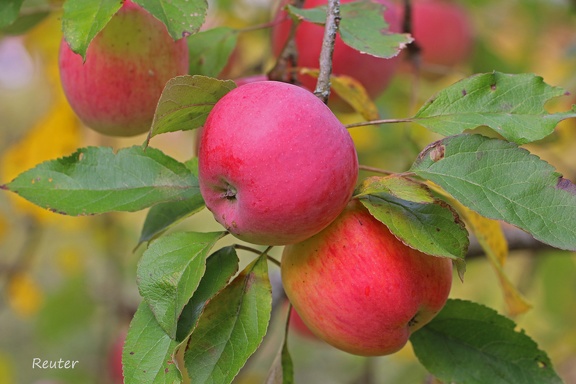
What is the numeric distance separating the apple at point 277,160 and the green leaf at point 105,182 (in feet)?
0.39

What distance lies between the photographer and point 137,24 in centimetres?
80

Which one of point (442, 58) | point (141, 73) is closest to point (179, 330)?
point (141, 73)

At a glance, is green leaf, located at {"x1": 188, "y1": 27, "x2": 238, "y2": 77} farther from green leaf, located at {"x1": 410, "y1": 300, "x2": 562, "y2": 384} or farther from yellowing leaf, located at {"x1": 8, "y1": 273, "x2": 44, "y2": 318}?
yellowing leaf, located at {"x1": 8, "y1": 273, "x2": 44, "y2": 318}

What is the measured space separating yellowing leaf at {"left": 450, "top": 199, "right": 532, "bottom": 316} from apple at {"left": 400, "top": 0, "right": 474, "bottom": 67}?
0.81 m

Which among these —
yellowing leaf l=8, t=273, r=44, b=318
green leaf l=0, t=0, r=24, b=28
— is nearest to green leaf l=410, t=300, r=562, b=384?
green leaf l=0, t=0, r=24, b=28

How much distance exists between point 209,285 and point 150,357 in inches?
3.5

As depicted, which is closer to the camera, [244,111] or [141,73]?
[244,111]

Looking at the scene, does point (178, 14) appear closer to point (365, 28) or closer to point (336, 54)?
point (365, 28)

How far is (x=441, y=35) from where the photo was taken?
164 cm

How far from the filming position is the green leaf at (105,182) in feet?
2.43

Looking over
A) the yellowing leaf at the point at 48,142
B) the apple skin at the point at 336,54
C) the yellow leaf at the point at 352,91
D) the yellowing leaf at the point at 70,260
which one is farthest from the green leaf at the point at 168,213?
the yellowing leaf at the point at 70,260

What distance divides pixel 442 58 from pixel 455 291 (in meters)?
0.83

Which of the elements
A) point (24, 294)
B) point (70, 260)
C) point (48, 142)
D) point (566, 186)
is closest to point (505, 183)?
point (566, 186)

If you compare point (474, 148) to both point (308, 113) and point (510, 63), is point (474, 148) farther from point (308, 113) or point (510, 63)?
point (510, 63)
